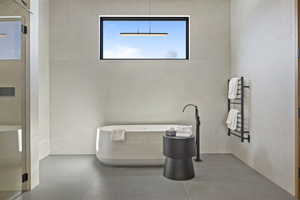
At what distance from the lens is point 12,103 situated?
2.81 m

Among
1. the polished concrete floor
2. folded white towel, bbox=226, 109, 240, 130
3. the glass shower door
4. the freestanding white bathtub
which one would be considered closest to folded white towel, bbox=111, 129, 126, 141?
the freestanding white bathtub

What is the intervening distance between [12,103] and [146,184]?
6.22 feet

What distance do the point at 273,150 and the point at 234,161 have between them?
1.10 meters

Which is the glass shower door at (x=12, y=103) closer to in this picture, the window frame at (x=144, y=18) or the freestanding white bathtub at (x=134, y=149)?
the freestanding white bathtub at (x=134, y=149)

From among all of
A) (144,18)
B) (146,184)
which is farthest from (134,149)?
(144,18)

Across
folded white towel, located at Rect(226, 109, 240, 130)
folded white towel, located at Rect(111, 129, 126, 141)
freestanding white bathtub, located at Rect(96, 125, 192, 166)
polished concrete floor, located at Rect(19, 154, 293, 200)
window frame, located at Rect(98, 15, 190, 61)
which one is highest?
window frame, located at Rect(98, 15, 190, 61)

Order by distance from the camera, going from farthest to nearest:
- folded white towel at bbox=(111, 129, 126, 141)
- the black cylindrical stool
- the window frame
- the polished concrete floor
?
the window frame
folded white towel at bbox=(111, 129, 126, 141)
the black cylindrical stool
the polished concrete floor

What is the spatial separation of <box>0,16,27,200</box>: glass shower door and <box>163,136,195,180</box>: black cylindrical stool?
1.80 meters

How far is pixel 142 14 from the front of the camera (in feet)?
14.9

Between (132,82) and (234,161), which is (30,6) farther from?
(234,161)

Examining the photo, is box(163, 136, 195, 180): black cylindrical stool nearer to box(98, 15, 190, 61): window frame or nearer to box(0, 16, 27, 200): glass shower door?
box(0, 16, 27, 200): glass shower door

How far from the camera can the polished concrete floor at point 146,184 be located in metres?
2.63

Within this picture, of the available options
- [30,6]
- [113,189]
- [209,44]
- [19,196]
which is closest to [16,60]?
[30,6]

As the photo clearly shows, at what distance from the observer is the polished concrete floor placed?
2.63m
